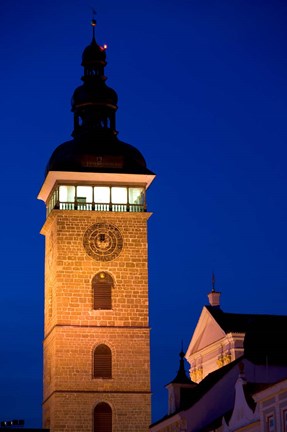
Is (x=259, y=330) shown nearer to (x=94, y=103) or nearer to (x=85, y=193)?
(x=85, y=193)

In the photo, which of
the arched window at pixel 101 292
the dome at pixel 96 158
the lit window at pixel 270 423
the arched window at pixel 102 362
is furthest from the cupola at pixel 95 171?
the lit window at pixel 270 423

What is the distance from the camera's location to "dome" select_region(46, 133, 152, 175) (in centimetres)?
7969

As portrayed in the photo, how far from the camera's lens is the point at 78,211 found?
79.0 m

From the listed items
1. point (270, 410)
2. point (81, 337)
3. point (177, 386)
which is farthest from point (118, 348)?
point (270, 410)

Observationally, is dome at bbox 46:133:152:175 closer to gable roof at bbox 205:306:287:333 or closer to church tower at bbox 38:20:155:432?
church tower at bbox 38:20:155:432

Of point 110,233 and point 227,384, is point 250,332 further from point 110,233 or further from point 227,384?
point 110,233

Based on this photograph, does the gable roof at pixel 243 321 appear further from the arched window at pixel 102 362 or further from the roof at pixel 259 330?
the arched window at pixel 102 362

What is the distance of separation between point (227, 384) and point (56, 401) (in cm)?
1752

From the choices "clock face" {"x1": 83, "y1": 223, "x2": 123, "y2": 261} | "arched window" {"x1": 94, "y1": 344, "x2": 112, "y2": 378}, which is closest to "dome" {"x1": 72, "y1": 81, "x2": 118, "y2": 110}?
"clock face" {"x1": 83, "y1": 223, "x2": 123, "y2": 261}

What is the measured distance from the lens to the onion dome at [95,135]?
79.9 m

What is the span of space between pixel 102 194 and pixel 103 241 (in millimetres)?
2931

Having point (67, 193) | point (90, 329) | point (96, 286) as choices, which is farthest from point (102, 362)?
point (67, 193)

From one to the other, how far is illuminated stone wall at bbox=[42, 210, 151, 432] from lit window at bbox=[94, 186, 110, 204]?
3.31 ft

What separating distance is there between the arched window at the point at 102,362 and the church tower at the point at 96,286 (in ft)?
0.18
